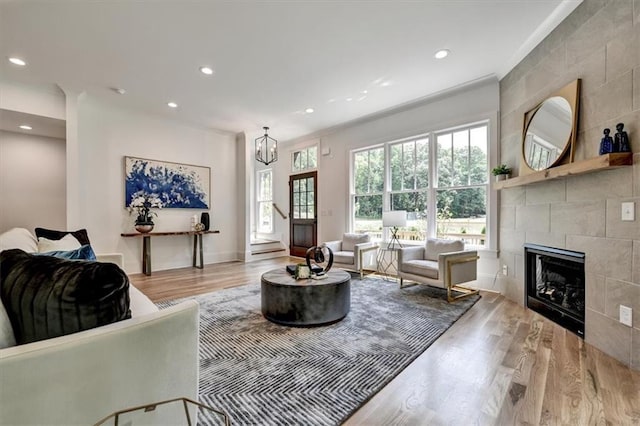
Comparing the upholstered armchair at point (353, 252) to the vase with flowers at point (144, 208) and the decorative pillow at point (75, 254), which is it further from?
the vase with flowers at point (144, 208)

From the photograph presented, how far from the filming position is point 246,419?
1.49 m

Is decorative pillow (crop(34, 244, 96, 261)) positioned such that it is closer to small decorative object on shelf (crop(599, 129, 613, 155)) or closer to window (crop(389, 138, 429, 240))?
small decorative object on shelf (crop(599, 129, 613, 155))

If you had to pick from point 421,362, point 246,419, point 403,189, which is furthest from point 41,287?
point 403,189

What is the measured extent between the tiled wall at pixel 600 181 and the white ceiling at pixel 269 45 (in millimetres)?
366

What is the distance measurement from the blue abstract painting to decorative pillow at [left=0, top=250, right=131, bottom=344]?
4.56 m

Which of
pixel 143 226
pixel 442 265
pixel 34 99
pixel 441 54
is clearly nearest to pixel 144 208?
pixel 143 226

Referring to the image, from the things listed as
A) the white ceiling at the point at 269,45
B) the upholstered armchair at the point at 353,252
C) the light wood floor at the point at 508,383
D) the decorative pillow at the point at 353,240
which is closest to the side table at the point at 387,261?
the upholstered armchair at the point at 353,252

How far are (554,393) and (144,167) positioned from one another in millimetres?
6114

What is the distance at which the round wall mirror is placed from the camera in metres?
2.66

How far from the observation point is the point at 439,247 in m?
3.96

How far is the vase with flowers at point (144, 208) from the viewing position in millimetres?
4852

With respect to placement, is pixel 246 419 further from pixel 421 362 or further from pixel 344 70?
pixel 344 70

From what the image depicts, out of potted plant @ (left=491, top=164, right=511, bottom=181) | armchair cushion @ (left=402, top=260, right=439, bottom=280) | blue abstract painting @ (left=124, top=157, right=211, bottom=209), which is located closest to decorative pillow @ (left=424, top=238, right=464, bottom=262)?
armchair cushion @ (left=402, top=260, right=439, bottom=280)

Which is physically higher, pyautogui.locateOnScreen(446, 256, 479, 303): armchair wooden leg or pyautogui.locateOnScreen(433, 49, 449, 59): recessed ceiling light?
pyautogui.locateOnScreen(433, 49, 449, 59): recessed ceiling light
